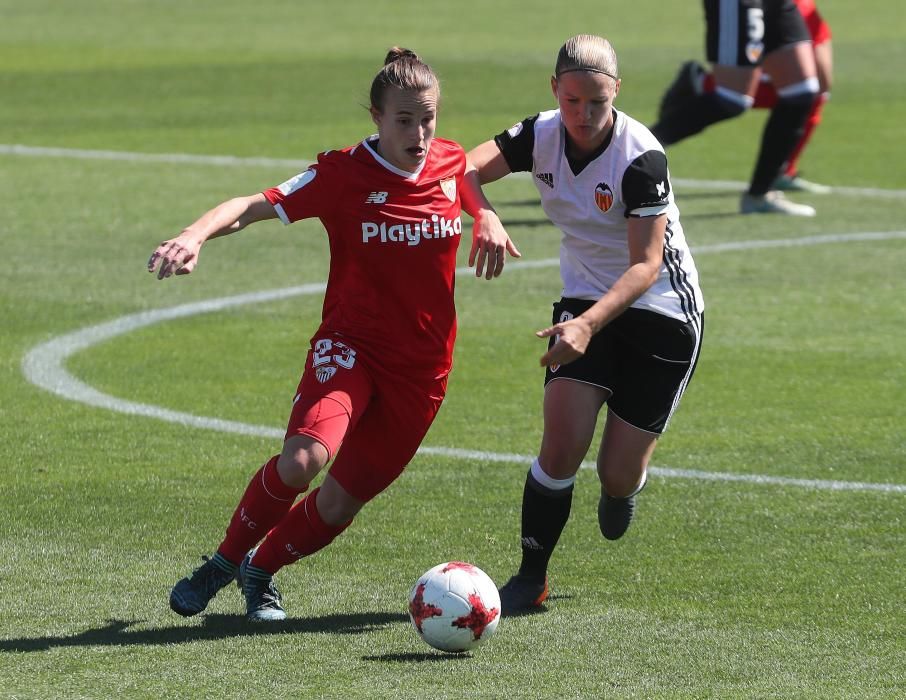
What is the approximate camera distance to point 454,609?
5.53 meters

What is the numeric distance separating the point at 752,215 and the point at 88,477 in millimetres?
8058

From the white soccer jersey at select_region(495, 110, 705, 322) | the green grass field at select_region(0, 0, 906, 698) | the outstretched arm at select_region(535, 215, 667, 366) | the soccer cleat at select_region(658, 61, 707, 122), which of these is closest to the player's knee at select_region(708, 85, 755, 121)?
the soccer cleat at select_region(658, 61, 707, 122)

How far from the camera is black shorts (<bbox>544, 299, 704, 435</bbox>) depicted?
639cm

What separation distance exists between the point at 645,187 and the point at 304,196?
3.67ft

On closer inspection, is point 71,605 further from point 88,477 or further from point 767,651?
point 767,651

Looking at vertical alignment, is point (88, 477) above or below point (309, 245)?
above

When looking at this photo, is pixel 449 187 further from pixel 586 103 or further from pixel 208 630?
pixel 208 630

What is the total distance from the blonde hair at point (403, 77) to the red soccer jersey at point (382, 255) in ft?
0.82

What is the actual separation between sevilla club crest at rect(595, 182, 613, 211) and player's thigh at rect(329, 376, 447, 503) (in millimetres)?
819

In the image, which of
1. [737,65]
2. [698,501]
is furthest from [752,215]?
[698,501]

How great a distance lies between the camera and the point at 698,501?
733 centimetres

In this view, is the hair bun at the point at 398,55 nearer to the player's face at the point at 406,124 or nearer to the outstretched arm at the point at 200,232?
the player's face at the point at 406,124

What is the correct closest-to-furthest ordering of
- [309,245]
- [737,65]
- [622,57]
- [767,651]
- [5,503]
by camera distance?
[767,651]
[5,503]
[309,245]
[737,65]
[622,57]

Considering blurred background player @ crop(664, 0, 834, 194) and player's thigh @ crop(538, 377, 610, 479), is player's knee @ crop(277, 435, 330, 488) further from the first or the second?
blurred background player @ crop(664, 0, 834, 194)
